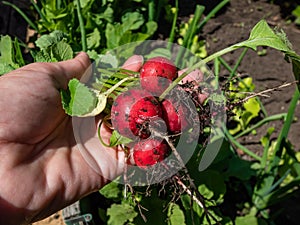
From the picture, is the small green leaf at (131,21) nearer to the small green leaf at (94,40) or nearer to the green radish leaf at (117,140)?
the small green leaf at (94,40)

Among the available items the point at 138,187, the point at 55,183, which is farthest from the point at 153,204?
the point at 55,183

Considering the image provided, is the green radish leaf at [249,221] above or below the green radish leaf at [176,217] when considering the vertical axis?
below

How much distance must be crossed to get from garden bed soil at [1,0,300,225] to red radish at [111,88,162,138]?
34.9 inches

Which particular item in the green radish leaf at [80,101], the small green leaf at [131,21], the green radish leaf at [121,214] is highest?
the green radish leaf at [80,101]

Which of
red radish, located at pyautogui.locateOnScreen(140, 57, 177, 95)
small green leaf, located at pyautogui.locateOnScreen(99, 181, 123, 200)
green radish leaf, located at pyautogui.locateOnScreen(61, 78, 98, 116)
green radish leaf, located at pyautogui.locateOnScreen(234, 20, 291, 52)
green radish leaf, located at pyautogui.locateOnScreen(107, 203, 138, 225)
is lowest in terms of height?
green radish leaf, located at pyautogui.locateOnScreen(107, 203, 138, 225)

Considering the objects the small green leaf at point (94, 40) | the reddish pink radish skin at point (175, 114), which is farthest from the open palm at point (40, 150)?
the small green leaf at point (94, 40)

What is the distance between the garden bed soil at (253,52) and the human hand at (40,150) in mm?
923

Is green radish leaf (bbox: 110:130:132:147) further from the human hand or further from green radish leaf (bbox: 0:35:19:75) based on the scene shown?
green radish leaf (bbox: 0:35:19:75)

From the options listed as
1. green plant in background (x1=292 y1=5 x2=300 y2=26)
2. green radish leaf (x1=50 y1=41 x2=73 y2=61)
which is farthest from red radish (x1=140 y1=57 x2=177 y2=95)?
green plant in background (x1=292 y1=5 x2=300 y2=26)

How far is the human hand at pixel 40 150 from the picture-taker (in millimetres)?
1136

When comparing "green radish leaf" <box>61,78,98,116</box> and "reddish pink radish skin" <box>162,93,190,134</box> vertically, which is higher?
"green radish leaf" <box>61,78,98,116</box>

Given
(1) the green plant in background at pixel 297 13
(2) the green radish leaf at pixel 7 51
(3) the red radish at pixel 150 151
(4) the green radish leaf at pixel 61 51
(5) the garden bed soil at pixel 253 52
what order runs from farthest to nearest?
(1) the green plant in background at pixel 297 13, (5) the garden bed soil at pixel 253 52, (2) the green radish leaf at pixel 7 51, (4) the green radish leaf at pixel 61 51, (3) the red radish at pixel 150 151

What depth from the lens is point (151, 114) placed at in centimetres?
122

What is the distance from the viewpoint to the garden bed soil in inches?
81.0
